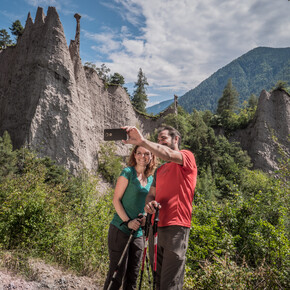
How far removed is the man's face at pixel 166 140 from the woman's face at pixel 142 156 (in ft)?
1.50

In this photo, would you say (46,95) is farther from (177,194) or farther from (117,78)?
(117,78)

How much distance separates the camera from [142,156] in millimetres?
2764

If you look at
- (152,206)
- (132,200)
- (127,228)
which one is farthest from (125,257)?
(152,206)

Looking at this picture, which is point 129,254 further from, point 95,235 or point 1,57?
point 1,57

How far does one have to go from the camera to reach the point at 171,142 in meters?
2.35

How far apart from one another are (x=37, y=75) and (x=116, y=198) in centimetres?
1784

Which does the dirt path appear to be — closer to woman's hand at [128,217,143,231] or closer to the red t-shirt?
woman's hand at [128,217,143,231]

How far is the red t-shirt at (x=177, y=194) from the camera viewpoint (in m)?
2.12

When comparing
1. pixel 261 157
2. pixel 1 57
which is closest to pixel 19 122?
pixel 1 57

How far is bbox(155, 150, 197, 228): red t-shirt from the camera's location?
2.12 m

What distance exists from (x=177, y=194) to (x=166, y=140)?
1.85 feet

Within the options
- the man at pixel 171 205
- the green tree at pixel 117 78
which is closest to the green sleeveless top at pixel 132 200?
the man at pixel 171 205

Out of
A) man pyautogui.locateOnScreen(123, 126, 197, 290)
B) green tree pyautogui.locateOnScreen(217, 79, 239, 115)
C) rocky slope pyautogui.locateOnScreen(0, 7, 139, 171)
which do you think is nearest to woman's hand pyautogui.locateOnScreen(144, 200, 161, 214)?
man pyautogui.locateOnScreen(123, 126, 197, 290)

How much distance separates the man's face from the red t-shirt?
0.19m
